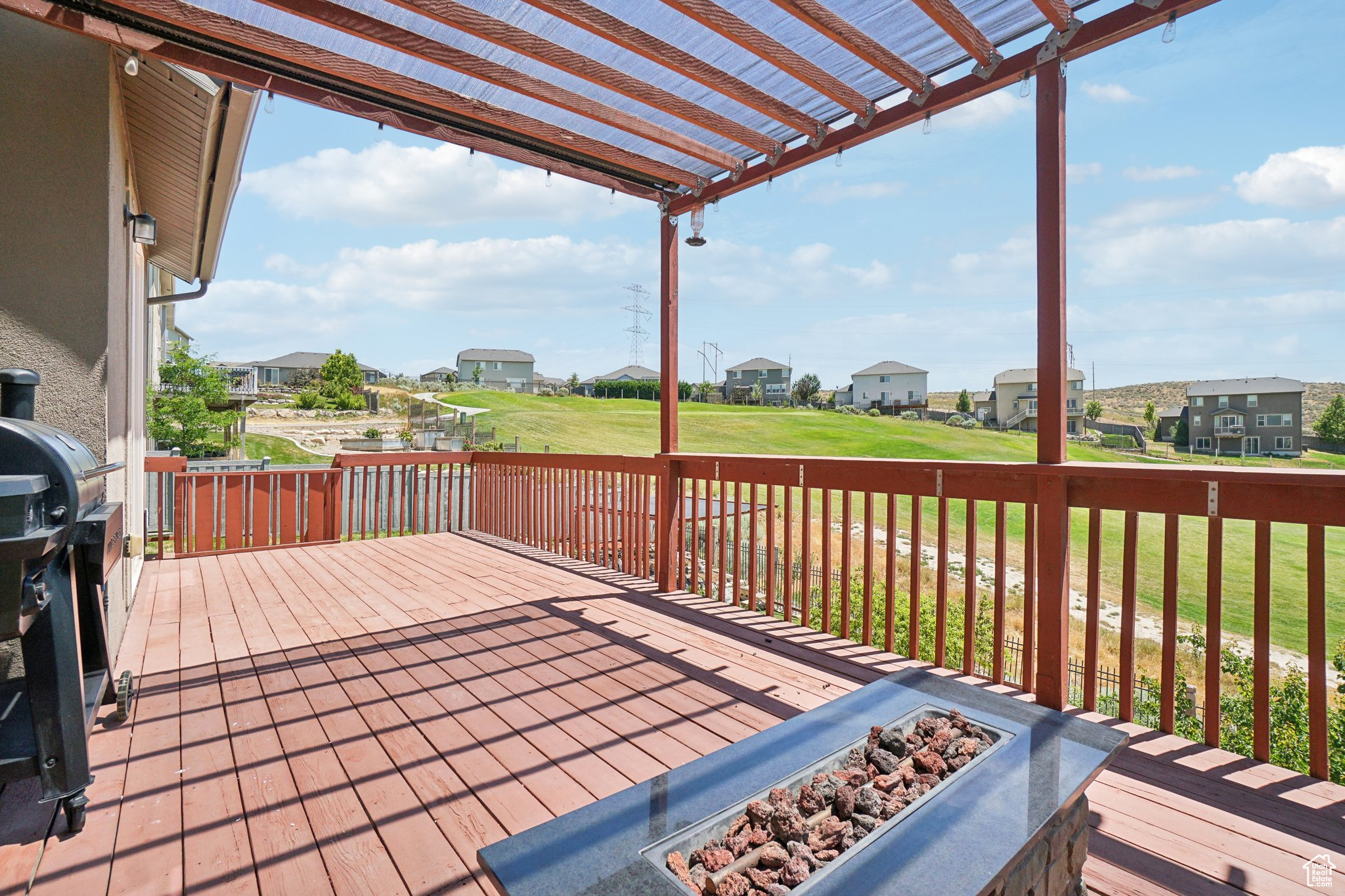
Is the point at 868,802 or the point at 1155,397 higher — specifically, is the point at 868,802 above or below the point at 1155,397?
below

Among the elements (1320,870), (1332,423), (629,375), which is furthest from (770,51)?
(629,375)

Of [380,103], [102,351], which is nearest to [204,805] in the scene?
[102,351]

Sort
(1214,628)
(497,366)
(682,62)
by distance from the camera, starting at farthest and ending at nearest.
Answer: (497,366), (682,62), (1214,628)

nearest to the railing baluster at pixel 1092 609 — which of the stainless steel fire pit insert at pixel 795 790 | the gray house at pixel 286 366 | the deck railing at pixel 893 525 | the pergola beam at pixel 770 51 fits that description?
the deck railing at pixel 893 525

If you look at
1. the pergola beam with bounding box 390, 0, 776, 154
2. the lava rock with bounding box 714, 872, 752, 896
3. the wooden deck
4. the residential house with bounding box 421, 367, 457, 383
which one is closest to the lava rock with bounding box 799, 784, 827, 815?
the lava rock with bounding box 714, 872, 752, 896

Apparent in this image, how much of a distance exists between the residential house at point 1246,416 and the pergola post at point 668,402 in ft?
13.5

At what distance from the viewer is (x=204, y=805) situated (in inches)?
70.4

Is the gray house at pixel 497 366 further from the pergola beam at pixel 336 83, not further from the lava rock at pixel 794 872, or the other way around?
the lava rock at pixel 794 872

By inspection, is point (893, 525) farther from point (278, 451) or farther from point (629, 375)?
point (629, 375)

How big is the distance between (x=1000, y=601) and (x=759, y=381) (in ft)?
182

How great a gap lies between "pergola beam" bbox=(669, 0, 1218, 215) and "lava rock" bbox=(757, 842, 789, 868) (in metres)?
2.68

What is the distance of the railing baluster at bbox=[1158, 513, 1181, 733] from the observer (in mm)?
2104

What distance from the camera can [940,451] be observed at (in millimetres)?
24828

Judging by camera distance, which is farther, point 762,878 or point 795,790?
point 795,790
